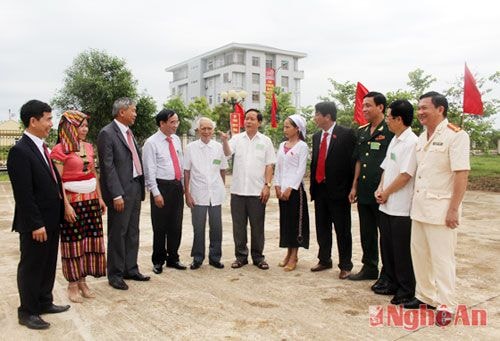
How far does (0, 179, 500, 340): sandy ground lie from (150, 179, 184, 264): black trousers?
0.75ft

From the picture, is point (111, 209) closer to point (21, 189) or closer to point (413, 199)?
point (21, 189)

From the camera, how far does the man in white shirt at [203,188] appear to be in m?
4.82

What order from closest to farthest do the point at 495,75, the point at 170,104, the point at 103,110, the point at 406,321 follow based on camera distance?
the point at 406,321
the point at 495,75
the point at 103,110
the point at 170,104

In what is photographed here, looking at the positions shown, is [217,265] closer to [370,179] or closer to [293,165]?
[293,165]

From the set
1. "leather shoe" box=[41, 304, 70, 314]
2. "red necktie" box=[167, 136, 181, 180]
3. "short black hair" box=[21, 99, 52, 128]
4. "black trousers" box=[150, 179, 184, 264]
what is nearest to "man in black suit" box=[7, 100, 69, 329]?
"short black hair" box=[21, 99, 52, 128]

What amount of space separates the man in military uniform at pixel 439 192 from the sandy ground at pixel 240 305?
18.0 inches

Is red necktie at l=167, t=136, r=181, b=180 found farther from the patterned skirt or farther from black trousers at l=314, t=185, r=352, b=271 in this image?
black trousers at l=314, t=185, r=352, b=271

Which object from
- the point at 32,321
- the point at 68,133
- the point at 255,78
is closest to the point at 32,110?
the point at 68,133

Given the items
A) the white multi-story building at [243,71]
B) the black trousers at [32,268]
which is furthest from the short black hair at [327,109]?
the white multi-story building at [243,71]

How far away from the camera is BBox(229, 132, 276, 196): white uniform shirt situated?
4.84 meters

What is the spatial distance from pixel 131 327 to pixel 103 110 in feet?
59.0

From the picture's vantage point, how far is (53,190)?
3.24m

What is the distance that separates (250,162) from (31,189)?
7.80 feet

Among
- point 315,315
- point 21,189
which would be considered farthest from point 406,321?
point 21,189
